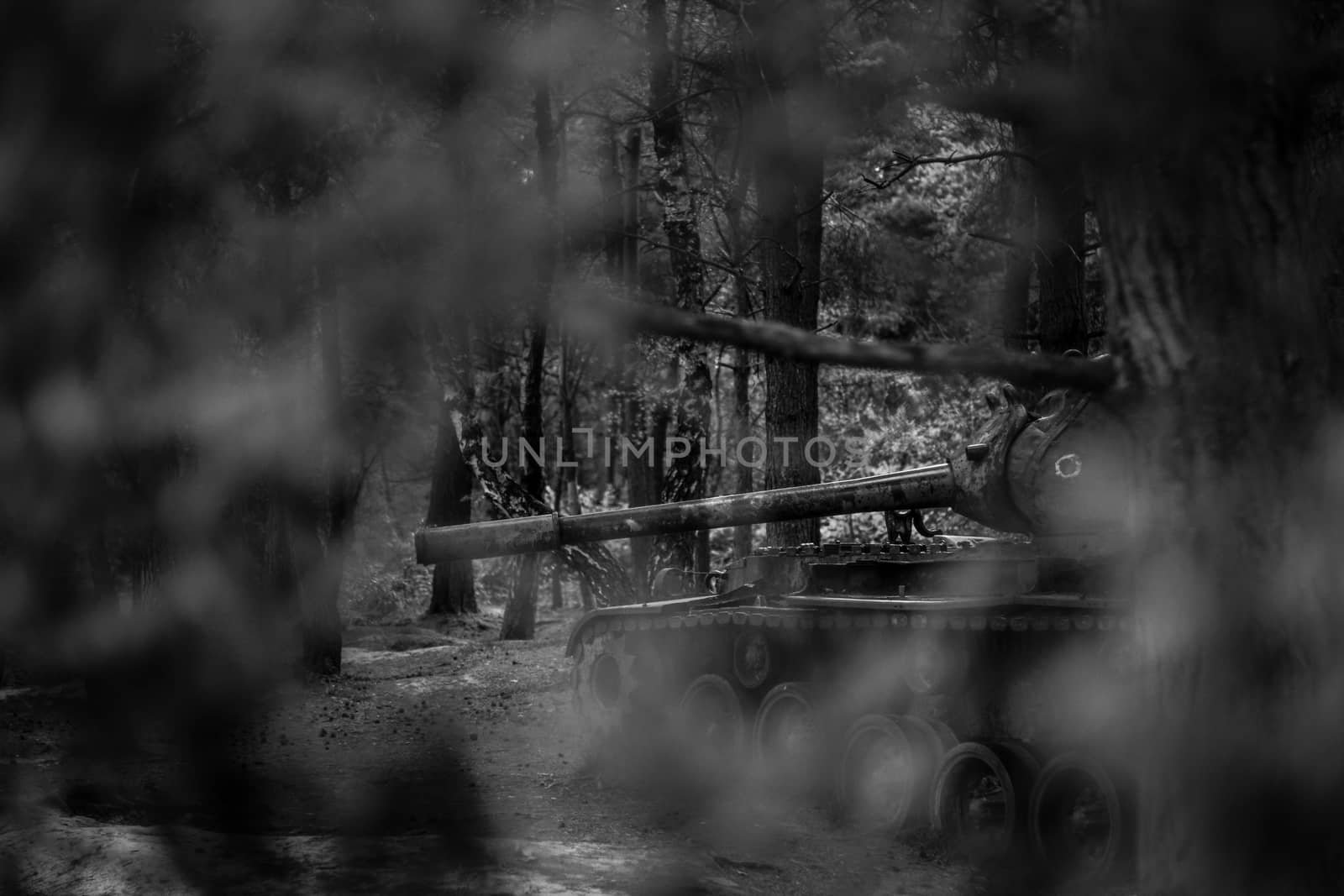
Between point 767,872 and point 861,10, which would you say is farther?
point 861,10

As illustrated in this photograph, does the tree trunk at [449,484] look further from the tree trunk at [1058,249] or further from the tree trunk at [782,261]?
the tree trunk at [1058,249]

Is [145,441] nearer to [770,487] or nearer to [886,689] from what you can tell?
[770,487]

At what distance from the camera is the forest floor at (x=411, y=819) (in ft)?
20.3

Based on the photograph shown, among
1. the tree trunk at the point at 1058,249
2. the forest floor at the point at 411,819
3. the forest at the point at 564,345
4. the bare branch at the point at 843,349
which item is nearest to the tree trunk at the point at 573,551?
the forest at the point at 564,345

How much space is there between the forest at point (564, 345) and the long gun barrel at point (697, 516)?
1323 millimetres

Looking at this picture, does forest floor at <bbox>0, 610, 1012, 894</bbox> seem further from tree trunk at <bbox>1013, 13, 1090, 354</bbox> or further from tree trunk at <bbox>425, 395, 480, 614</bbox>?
tree trunk at <bbox>425, 395, 480, 614</bbox>

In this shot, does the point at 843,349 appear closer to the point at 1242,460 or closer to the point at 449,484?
the point at 1242,460

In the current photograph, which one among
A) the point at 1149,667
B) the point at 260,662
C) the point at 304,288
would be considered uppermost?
the point at 304,288

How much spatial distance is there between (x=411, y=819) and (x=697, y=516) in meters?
2.98

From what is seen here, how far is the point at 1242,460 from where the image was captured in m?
2.78

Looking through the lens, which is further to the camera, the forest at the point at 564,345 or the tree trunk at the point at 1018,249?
the tree trunk at the point at 1018,249

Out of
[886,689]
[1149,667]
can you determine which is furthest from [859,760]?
[1149,667]

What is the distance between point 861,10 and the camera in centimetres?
1152

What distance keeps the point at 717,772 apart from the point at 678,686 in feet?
2.49
